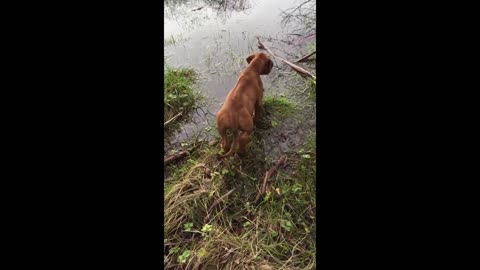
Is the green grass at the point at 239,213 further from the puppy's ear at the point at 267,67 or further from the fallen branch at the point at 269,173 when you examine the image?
the puppy's ear at the point at 267,67

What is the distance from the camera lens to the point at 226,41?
3.39 m

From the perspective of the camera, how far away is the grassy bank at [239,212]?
2.10 metres

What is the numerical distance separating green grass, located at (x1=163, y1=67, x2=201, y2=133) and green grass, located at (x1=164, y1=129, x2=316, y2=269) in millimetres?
499

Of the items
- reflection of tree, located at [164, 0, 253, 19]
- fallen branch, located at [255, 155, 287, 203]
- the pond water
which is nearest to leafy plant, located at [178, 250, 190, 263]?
fallen branch, located at [255, 155, 287, 203]

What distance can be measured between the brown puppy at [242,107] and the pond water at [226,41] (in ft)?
1.06

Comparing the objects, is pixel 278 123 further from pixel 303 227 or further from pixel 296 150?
pixel 303 227

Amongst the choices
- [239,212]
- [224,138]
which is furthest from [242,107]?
[239,212]

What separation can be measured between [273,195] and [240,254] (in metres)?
0.51

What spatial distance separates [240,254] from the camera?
2.11 metres

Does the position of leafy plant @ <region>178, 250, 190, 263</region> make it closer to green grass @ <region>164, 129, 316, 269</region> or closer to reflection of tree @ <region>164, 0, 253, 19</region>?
green grass @ <region>164, 129, 316, 269</region>

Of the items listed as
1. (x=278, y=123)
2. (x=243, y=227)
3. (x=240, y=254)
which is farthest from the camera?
(x=278, y=123)

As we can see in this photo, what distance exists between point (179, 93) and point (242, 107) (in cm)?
87
